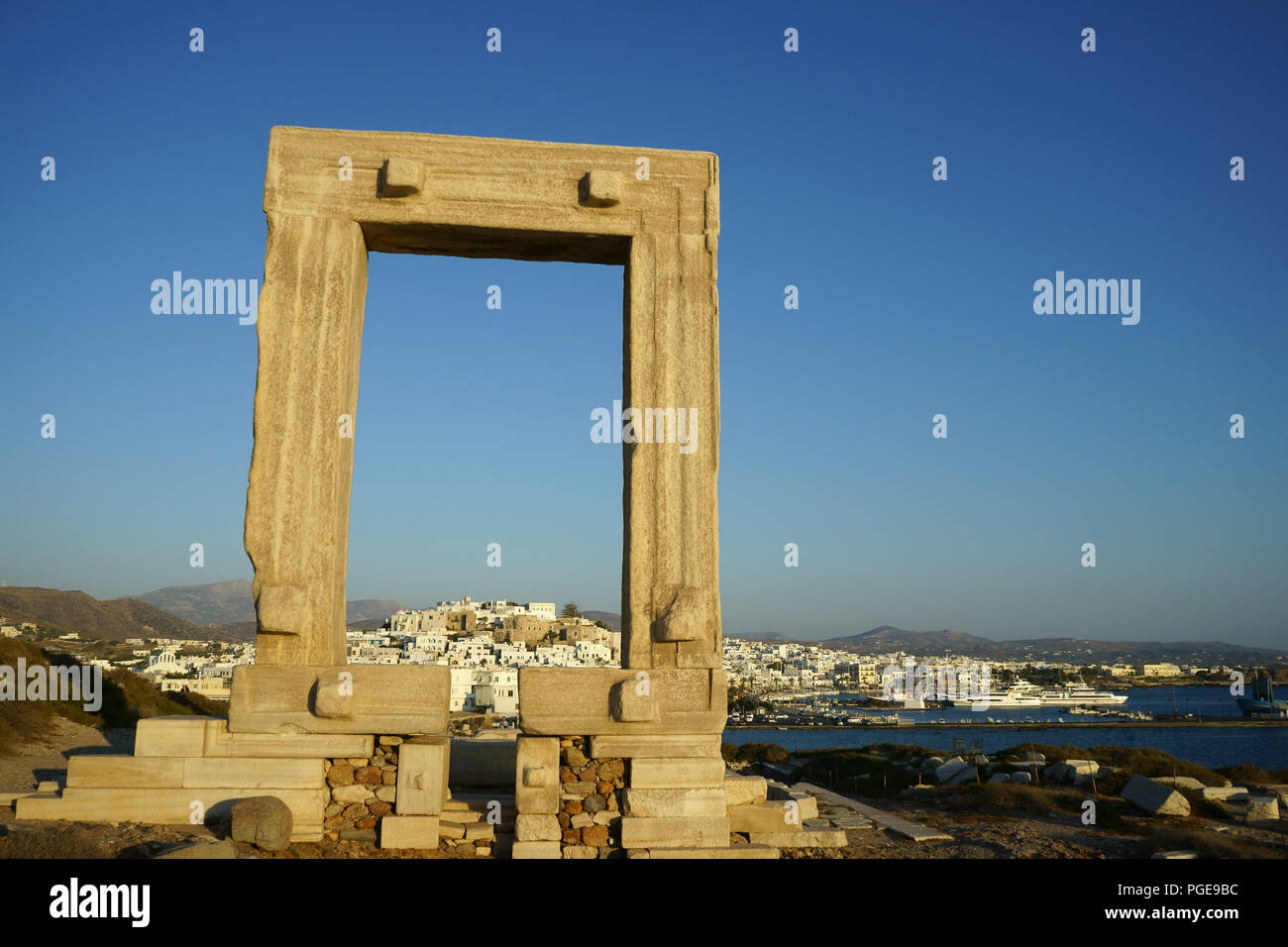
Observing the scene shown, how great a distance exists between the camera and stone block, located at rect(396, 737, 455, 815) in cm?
720

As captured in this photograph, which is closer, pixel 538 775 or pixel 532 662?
pixel 538 775

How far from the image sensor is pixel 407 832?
23.4 feet

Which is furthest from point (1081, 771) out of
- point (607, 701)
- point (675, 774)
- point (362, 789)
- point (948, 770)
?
point (362, 789)

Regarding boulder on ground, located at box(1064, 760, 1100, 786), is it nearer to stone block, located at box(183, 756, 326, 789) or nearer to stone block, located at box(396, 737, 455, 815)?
stone block, located at box(396, 737, 455, 815)

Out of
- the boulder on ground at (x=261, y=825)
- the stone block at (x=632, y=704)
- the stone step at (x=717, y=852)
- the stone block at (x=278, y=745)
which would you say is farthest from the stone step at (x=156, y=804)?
the stone step at (x=717, y=852)

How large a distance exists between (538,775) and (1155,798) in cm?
814

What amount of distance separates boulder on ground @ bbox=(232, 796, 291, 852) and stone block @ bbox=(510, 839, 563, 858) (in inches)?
69.2

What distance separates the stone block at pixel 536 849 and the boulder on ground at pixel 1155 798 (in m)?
7.78

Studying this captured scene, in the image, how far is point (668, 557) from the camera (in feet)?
25.6

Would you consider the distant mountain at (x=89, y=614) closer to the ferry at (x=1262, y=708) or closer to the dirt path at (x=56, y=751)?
the dirt path at (x=56, y=751)

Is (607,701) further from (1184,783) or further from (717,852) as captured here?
(1184,783)
